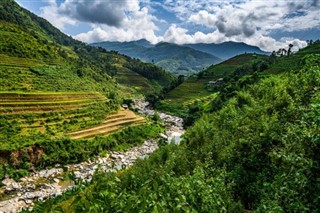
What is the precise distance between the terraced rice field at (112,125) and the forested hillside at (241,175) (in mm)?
28334

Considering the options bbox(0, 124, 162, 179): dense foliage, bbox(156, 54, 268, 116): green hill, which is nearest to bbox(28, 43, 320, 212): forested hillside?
bbox(0, 124, 162, 179): dense foliage

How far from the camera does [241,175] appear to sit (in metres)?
11.2

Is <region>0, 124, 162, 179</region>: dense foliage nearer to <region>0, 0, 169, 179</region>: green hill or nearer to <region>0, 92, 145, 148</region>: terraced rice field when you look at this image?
<region>0, 0, 169, 179</region>: green hill

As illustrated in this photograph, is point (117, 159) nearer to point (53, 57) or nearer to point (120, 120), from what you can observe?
point (120, 120)

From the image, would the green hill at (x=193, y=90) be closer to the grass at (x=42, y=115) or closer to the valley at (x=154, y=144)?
the valley at (x=154, y=144)

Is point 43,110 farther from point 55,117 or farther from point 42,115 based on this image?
point 55,117

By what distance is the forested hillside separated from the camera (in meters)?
4.05

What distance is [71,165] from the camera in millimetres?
38000

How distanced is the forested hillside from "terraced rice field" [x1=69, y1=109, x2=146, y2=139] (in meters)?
28.3

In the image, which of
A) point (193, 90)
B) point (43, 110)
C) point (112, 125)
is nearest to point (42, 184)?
point (43, 110)

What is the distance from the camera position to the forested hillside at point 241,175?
405 cm

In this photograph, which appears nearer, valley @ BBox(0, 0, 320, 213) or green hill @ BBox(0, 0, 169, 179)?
valley @ BBox(0, 0, 320, 213)

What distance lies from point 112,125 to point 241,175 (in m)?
44.4

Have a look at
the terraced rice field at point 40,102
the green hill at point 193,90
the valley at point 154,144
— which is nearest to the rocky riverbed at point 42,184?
the valley at point 154,144
